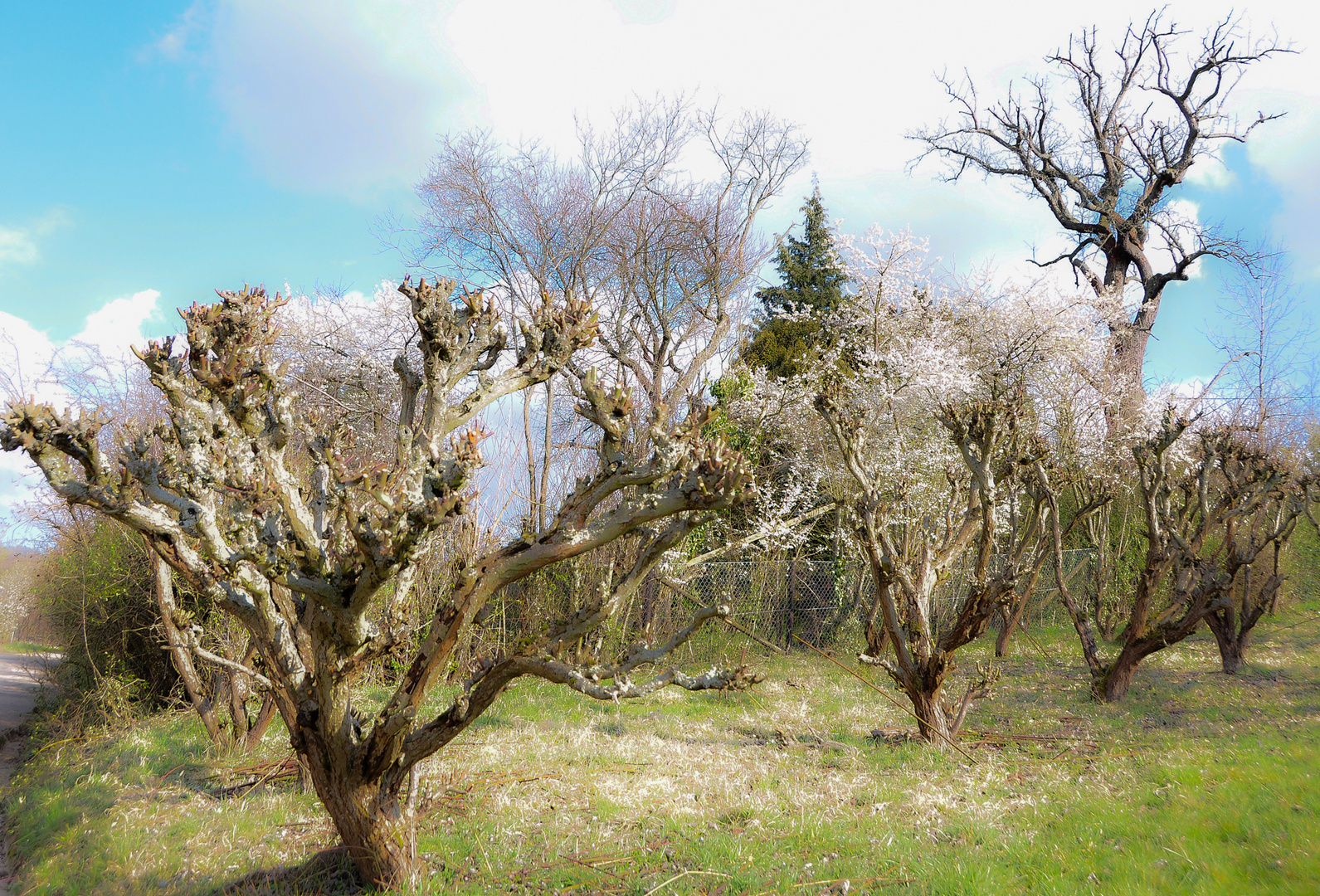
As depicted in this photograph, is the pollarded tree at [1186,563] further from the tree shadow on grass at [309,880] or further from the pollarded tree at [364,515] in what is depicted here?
the tree shadow on grass at [309,880]

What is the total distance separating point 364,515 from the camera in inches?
137

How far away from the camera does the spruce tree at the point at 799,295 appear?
21203 millimetres

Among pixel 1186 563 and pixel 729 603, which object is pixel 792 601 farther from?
pixel 1186 563

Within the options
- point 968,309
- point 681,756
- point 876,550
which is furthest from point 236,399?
point 968,309

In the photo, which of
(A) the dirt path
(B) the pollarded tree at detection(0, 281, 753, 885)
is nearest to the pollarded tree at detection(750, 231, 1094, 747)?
(B) the pollarded tree at detection(0, 281, 753, 885)

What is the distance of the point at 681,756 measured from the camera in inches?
273

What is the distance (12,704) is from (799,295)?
2096cm

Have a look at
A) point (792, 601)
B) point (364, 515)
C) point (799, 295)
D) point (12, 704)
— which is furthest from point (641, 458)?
point (799, 295)

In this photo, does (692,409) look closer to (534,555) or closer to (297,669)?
(534,555)

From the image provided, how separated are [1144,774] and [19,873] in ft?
28.4

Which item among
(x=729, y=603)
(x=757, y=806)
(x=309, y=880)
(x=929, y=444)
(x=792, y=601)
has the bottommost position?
(x=309, y=880)

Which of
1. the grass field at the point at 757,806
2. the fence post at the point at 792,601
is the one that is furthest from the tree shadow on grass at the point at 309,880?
the fence post at the point at 792,601

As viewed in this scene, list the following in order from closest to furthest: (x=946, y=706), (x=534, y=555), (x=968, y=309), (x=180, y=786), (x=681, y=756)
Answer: (x=534, y=555) → (x=180, y=786) → (x=681, y=756) → (x=946, y=706) → (x=968, y=309)

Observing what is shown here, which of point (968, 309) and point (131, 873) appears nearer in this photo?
point (131, 873)
